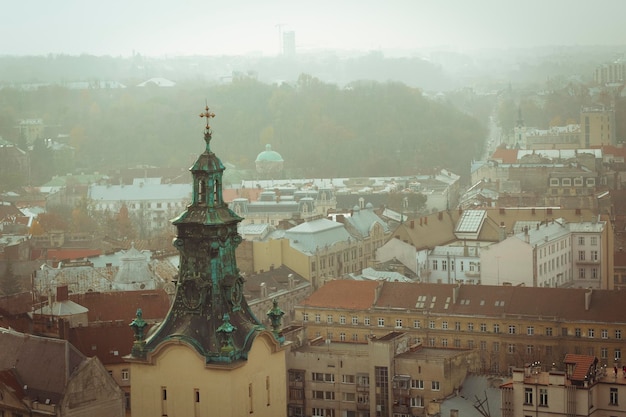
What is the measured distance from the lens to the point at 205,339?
10992 millimetres

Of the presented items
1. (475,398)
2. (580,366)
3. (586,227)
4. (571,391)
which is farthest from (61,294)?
(586,227)

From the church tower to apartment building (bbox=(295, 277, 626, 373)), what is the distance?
15695 mm

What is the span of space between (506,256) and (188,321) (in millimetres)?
23481

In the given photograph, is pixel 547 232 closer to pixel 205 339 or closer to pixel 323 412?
pixel 323 412

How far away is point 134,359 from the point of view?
11109 mm

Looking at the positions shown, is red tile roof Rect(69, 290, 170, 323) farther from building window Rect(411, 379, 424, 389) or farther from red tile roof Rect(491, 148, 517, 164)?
red tile roof Rect(491, 148, 517, 164)

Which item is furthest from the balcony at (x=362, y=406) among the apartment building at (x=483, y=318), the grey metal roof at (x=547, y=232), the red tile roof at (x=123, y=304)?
the grey metal roof at (x=547, y=232)

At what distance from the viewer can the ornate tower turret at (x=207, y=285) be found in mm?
10961

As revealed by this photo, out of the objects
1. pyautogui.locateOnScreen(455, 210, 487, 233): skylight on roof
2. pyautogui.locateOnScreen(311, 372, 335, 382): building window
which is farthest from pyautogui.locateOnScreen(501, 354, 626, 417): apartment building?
pyautogui.locateOnScreen(455, 210, 487, 233): skylight on roof

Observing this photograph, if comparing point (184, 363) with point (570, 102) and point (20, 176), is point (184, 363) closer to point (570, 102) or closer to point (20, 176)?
point (20, 176)

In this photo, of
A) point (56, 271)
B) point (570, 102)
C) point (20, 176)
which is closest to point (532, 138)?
point (570, 102)

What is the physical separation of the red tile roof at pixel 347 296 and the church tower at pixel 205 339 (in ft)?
61.3

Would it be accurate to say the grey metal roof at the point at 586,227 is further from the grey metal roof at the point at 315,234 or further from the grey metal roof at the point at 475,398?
the grey metal roof at the point at 475,398

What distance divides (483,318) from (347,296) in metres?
2.99
